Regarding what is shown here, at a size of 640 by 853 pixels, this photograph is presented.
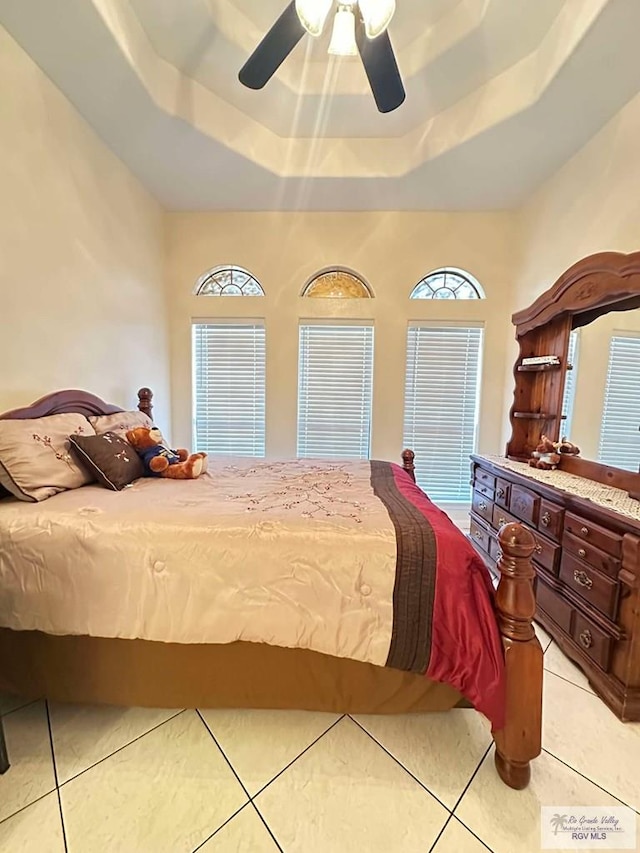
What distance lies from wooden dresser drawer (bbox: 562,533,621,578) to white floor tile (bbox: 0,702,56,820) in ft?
7.38

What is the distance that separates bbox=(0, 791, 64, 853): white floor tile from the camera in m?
1.10

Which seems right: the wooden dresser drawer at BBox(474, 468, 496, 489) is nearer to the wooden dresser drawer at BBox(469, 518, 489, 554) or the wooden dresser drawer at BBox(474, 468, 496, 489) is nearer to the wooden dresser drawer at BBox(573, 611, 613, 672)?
the wooden dresser drawer at BBox(469, 518, 489, 554)

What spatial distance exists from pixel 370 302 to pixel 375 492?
2.31 m

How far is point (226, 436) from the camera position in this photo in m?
3.92

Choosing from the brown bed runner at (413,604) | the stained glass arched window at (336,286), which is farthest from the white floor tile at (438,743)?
the stained glass arched window at (336,286)

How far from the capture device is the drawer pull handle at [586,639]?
1.75 m

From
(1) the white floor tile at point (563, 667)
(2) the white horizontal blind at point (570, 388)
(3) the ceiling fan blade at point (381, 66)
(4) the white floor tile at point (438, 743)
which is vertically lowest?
(4) the white floor tile at point (438, 743)

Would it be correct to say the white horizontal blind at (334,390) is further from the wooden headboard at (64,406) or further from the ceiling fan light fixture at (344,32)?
the ceiling fan light fixture at (344,32)

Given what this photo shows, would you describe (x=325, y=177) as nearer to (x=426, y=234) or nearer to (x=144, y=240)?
(x=426, y=234)

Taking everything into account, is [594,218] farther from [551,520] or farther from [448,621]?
[448,621]

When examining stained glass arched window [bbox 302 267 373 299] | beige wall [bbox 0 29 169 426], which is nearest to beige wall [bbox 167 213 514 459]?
stained glass arched window [bbox 302 267 373 299]

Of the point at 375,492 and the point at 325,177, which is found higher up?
the point at 325,177

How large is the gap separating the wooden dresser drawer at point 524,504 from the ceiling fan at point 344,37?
89.7 inches

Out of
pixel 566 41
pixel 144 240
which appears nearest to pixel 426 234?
pixel 566 41
